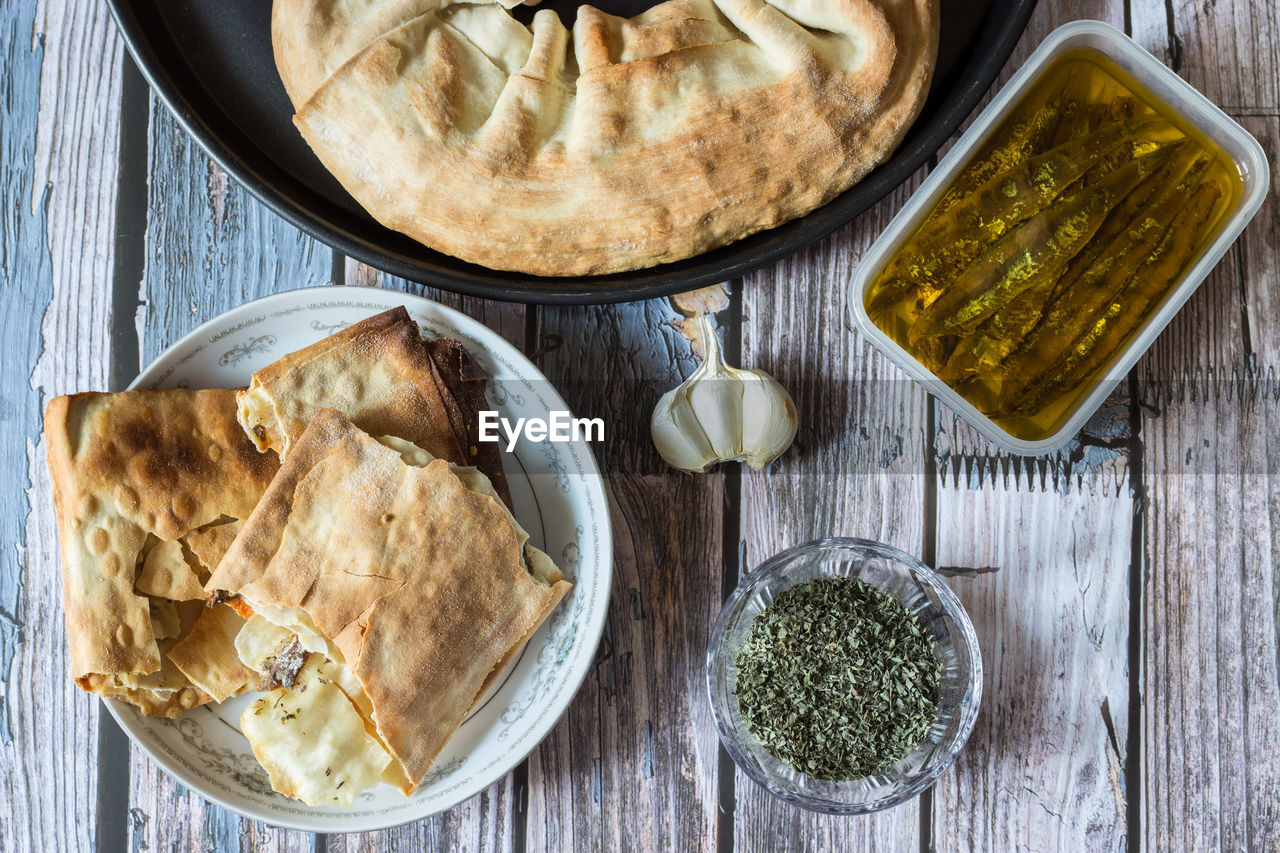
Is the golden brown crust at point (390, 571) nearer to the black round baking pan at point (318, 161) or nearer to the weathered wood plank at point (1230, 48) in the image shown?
the black round baking pan at point (318, 161)

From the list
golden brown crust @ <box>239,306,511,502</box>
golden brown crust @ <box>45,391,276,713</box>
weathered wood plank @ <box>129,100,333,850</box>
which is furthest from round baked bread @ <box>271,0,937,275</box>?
golden brown crust @ <box>45,391,276,713</box>

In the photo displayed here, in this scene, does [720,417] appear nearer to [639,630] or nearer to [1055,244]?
[639,630]

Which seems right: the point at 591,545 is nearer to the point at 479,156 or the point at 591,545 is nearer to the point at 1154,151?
the point at 479,156

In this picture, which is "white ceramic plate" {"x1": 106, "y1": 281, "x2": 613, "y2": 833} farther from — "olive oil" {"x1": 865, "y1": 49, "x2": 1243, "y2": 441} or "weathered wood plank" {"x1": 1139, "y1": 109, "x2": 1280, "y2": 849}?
"weathered wood plank" {"x1": 1139, "y1": 109, "x2": 1280, "y2": 849}

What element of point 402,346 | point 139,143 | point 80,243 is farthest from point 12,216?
point 402,346

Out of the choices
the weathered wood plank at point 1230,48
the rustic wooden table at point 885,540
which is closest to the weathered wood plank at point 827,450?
the rustic wooden table at point 885,540

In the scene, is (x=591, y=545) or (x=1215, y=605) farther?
(x=1215, y=605)
